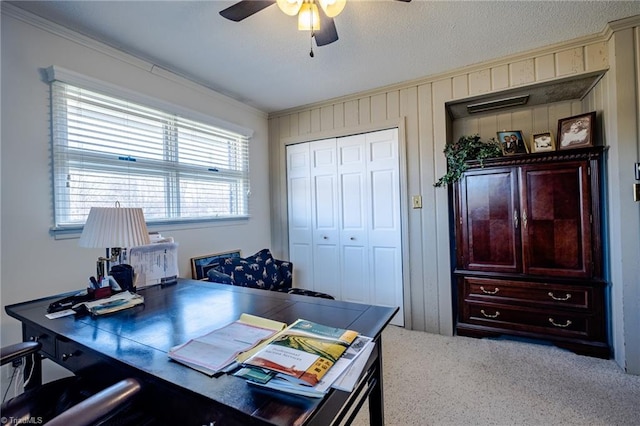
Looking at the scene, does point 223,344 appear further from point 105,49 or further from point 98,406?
point 105,49

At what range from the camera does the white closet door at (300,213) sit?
3609mm

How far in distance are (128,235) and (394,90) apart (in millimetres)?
2712

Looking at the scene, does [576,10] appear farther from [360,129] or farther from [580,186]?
[360,129]

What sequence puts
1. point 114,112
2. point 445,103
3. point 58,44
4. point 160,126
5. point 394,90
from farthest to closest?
point 394,90 < point 445,103 < point 160,126 < point 114,112 < point 58,44

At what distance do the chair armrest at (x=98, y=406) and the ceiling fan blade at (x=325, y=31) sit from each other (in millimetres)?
1868

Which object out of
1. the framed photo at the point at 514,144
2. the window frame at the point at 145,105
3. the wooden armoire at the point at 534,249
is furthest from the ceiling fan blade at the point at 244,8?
the framed photo at the point at 514,144

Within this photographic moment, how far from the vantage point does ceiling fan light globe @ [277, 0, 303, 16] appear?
1546mm

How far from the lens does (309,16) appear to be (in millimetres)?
1607

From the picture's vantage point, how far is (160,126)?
8.38ft

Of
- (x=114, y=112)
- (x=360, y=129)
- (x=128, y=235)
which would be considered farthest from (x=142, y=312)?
(x=360, y=129)

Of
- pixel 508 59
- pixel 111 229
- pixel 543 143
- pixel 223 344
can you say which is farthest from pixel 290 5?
pixel 543 143

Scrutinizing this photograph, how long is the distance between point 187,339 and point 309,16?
1.69 meters

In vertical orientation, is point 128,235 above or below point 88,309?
above

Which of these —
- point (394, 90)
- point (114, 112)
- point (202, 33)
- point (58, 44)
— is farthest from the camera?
point (394, 90)
